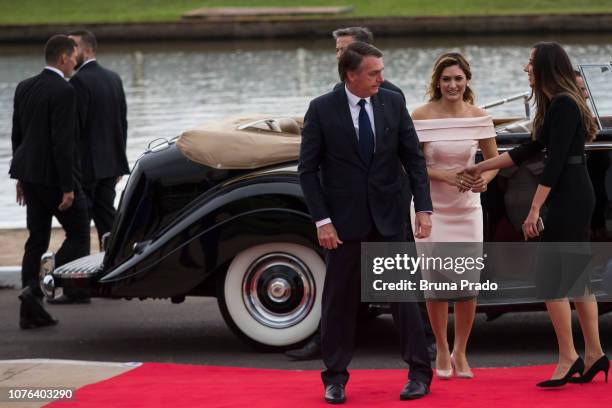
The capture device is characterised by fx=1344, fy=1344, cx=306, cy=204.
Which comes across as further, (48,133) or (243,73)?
(243,73)

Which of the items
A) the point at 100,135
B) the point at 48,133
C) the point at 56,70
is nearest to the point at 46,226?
the point at 48,133

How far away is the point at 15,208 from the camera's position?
1347 cm

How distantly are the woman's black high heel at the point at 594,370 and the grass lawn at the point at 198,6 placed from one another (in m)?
33.2

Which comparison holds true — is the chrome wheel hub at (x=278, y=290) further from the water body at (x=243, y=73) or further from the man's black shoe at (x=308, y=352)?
the water body at (x=243, y=73)

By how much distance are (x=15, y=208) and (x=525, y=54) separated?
64.2 feet

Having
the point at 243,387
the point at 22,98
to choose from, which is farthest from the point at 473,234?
the point at 22,98

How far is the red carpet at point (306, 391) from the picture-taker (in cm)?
580

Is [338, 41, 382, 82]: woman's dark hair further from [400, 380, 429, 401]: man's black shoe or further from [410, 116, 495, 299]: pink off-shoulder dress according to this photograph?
[400, 380, 429, 401]: man's black shoe

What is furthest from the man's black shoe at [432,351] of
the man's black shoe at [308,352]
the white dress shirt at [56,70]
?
the white dress shirt at [56,70]

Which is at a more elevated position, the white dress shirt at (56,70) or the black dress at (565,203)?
the white dress shirt at (56,70)

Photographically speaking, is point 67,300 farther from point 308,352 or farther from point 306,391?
point 306,391

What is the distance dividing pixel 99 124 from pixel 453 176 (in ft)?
12.9

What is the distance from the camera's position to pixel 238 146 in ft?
25.8

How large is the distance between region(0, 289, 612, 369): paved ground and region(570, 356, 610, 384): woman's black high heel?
3.62 feet
